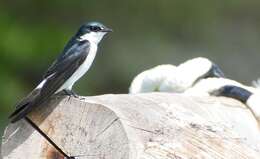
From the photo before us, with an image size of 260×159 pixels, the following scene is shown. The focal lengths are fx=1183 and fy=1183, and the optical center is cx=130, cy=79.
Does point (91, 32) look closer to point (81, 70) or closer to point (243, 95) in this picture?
point (81, 70)

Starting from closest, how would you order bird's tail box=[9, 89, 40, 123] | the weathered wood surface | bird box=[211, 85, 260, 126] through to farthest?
1. the weathered wood surface
2. bird's tail box=[9, 89, 40, 123]
3. bird box=[211, 85, 260, 126]

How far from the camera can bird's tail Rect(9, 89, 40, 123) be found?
242 cm

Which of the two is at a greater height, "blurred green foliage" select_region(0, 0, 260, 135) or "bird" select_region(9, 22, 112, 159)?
"bird" select_region(9, 22, 112, 159)

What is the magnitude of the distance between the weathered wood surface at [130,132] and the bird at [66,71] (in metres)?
0.02

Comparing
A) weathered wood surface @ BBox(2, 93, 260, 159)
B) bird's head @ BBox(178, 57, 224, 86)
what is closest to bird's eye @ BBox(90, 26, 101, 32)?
bird's head @ BBox(178, 57, 224, 86)

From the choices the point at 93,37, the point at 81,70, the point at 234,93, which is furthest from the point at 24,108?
the point at 234,93

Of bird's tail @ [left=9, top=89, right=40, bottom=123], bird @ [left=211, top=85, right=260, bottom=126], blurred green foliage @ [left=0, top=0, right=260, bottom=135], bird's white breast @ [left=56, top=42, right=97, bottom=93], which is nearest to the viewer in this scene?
bird's tail @ [left=9, top=89, right=40, bottom=123]

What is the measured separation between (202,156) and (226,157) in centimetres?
8

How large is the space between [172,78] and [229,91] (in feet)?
0.49

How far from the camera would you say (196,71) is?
3.01m

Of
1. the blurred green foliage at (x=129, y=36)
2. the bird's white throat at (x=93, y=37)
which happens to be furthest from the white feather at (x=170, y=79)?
the blurred green foliage at (x=129, y=36)

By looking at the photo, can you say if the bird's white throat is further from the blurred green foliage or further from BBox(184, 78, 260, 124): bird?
the blurred green foliage

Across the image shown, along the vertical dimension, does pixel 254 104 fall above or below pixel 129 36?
above

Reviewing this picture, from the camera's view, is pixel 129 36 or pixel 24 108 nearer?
pixel 24 108
